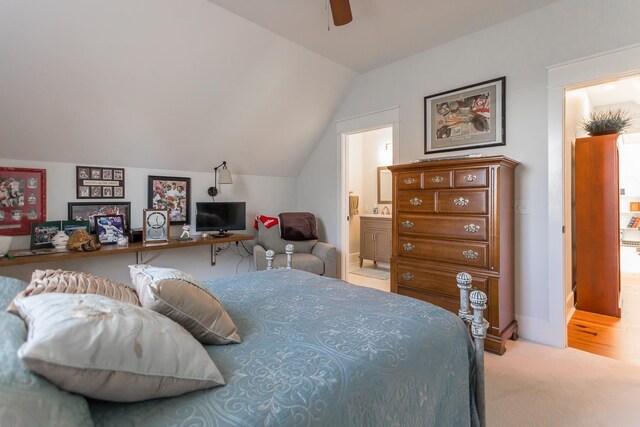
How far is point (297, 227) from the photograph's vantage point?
4102 millimetres

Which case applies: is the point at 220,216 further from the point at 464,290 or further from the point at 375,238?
the point at 464,290

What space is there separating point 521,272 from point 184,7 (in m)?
3.59

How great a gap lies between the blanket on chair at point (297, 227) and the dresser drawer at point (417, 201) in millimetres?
1519

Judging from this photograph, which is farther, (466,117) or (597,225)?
(597,225)

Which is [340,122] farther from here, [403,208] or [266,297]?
[266,297]

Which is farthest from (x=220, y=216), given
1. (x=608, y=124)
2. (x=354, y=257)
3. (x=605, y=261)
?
(x=608, y=124)

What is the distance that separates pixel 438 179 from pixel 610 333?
2.14 metres

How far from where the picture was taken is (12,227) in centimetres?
264

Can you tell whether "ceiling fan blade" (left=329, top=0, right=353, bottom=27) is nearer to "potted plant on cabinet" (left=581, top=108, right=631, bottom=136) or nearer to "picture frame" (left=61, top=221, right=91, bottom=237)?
"picture frame" (left=61, top=221, right=91, bottom=237)

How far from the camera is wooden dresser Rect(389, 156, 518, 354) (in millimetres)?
2469

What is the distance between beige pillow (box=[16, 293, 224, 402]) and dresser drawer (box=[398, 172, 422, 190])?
243 cm

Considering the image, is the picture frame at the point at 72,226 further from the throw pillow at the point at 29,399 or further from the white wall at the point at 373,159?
the white wall at the point at 373,159

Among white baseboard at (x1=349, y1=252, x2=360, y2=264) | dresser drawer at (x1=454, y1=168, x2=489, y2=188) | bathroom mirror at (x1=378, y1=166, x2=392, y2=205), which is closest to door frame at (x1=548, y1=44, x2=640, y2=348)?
dresser drawer at (x1=454, y1=168, x2=489, y2=188)

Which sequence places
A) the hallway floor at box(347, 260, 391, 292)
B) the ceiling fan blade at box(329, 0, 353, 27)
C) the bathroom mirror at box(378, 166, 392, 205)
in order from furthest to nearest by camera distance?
the bathroom mirror at box(378, 166, 392, 205) < the hallway floor at box(347, 260, 391, 292) < the ceiling fan blade at box(329, 0, 353, 27)
